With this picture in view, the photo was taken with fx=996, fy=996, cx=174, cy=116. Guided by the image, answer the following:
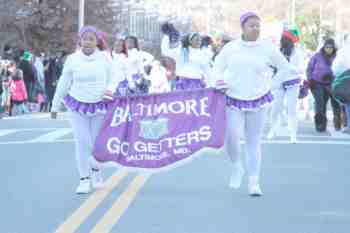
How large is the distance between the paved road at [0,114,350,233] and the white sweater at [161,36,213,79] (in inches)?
171

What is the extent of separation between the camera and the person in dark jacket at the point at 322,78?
19.8 m

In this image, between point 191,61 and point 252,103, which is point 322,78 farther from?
point 252,103

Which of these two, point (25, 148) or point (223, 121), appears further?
point (25, 148)

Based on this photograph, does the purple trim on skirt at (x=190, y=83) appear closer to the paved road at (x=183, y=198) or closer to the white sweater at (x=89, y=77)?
the paved road at (x=183, y=198)

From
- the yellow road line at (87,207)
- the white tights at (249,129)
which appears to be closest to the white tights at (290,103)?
the yellow road line at (87,207)

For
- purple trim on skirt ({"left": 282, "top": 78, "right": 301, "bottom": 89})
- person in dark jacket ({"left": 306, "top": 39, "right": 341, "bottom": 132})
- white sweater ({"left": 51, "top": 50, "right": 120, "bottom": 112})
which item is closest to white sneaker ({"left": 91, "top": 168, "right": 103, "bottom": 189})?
white sweater ({"left": 51, "top": 50, "right": 120, "bottom": 112})

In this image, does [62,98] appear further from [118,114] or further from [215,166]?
[215,166]

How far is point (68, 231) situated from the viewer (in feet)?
27.7

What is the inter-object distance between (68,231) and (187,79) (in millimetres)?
11220

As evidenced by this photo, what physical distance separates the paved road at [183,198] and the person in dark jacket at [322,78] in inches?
179

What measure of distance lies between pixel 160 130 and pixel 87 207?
139 cm

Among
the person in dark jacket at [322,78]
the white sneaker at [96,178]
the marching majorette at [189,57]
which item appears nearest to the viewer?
the white sneaker at [96,178]

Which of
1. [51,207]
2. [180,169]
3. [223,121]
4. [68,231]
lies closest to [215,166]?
[180,169]

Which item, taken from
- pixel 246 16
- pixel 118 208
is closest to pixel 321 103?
pixel 246 16
